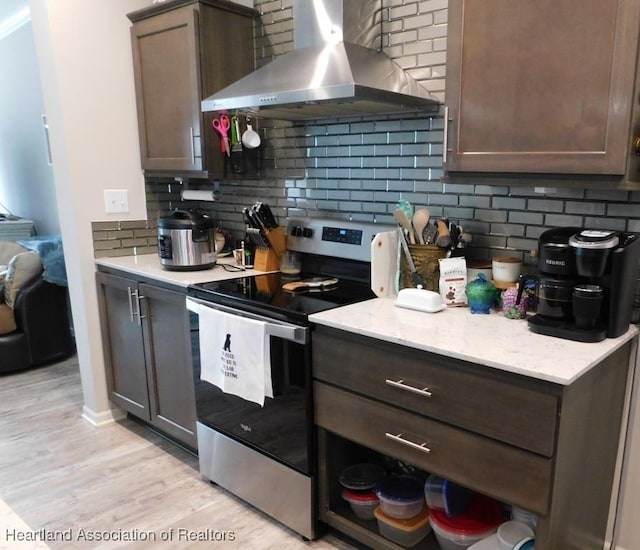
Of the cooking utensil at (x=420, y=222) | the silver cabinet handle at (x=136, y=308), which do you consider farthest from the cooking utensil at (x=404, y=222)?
the silver cabinet handle at (x=136, y=308)

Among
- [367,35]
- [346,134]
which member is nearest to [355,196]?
[346,134]

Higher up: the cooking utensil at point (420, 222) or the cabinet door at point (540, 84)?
the cabinet door at point (540, 84)

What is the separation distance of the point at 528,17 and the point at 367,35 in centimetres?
83

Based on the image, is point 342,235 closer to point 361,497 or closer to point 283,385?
point 283,385

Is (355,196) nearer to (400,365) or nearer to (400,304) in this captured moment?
(400,304)

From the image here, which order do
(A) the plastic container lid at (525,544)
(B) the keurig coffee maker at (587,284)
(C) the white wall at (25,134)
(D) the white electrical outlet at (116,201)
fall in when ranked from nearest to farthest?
(B) the keurig coffee maker at (587,284)
(A) the plastic container lid at (525,544)
(D) the white electrical outlet at (116,201)
(C) the white wall at (25,134)

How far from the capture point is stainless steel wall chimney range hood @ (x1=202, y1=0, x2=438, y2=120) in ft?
6.23

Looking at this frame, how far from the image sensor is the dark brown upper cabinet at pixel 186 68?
263 cm

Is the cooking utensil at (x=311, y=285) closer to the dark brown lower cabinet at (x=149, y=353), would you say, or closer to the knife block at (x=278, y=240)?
the knife block at (x=278, y=240)

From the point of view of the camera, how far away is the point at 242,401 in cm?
213

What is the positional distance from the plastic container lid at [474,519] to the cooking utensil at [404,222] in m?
0.97

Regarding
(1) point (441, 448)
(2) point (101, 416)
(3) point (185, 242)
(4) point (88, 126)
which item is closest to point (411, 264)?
(1) point (441, 448)

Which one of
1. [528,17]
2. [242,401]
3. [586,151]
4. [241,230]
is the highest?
[528,17]

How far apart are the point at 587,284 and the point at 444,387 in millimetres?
510
